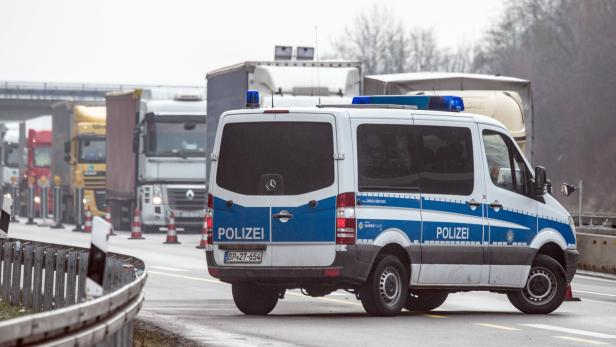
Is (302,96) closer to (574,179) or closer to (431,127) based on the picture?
(431,127)

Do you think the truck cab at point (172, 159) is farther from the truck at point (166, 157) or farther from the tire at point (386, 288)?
the tire at point (386, 288)

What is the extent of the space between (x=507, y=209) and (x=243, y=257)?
9.77 ft

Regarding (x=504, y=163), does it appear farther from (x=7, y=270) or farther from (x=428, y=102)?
(x=7, y=270)

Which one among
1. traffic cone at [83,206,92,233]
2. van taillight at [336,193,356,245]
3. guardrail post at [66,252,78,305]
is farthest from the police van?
traffic cone at [83,206,92,233]

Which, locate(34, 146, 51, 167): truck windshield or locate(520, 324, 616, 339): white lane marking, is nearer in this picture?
locate(520, 324, 616, 339): white lane marking

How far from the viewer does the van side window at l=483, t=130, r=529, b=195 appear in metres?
17.9

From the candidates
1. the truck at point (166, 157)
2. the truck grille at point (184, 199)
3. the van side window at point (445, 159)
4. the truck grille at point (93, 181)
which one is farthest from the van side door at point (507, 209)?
the truck grille at point (93, 181)

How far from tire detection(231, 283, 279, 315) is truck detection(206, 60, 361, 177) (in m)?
10.7

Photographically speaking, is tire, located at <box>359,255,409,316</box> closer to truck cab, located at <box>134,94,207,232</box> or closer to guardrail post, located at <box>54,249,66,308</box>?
guardrail post, located at <box>54,249,66,308</box>

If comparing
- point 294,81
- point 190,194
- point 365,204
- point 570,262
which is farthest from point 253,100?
point 190,194

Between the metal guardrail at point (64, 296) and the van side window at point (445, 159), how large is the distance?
369 centimetres

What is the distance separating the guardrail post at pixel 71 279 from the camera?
15.3m

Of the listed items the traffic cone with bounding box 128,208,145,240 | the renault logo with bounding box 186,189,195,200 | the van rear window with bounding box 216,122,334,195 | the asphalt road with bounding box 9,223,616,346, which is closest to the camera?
the asphalt road with bounding box 9,223,616,346

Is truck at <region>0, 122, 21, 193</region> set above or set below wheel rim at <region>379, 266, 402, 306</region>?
above
